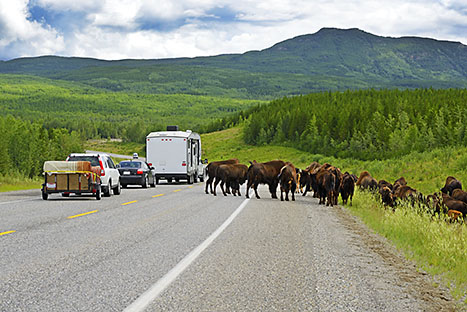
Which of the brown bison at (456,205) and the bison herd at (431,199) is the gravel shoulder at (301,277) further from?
the brown bison at (456,205)

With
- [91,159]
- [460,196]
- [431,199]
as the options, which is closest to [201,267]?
[431,199]

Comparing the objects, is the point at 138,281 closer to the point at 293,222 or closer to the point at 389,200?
the point at 293,222

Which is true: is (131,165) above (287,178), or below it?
above

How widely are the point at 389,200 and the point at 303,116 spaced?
330ft

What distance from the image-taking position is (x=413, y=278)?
8.38 metres

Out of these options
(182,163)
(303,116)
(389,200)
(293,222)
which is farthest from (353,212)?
(303,116)

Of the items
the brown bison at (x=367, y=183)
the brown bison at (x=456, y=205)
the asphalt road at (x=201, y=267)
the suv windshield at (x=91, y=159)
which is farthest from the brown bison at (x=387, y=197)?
the suv windshield at (x=91, y=159)

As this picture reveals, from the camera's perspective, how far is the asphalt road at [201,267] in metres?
6.71

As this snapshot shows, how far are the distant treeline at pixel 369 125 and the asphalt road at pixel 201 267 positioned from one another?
69106 millimetres

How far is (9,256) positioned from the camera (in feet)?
31.1

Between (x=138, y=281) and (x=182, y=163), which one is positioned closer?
(x=138, y=281)

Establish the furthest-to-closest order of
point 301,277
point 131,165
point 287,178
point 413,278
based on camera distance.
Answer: point 131,165, point 287,178, point 413,278, point 301,277

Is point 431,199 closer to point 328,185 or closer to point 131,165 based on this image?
point 328,185

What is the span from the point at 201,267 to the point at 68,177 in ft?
49.0
